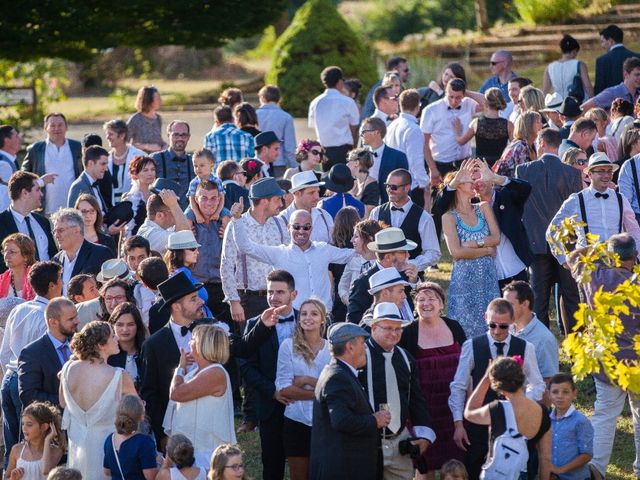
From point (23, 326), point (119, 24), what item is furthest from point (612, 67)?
point (119, 24)

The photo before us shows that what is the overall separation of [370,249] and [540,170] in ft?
8.24

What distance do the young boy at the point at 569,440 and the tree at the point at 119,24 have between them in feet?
62.0

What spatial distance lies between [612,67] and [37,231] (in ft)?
27.0

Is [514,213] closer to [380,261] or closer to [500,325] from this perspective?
[380,261]

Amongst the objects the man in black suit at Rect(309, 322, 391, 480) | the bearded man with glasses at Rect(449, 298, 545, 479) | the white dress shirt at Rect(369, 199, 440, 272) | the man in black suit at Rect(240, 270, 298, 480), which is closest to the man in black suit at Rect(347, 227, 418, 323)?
the man in black suit at Rect(240, 270, 298, 480)

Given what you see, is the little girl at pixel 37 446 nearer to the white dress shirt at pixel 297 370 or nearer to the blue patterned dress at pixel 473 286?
the white dress shirt at pixel 297 370

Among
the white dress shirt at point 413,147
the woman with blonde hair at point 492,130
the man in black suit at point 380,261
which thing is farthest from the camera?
the woman with blonde hair at point 492,130

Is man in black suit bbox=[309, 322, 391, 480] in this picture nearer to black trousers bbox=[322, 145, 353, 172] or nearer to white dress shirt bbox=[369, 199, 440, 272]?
white dress shirt bbox=[369, 199, 440, 272]

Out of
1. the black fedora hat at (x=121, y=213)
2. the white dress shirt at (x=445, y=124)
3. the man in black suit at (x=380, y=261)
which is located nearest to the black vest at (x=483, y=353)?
the man in black suit at (x=380, y=261)

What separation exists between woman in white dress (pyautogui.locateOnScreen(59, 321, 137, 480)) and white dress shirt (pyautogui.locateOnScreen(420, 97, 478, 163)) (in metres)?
7.76

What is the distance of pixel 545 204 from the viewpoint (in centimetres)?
1120

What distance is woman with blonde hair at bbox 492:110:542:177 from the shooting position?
459 inches

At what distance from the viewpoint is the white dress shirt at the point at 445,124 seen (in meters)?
14.7

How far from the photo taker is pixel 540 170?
11.1 meters
